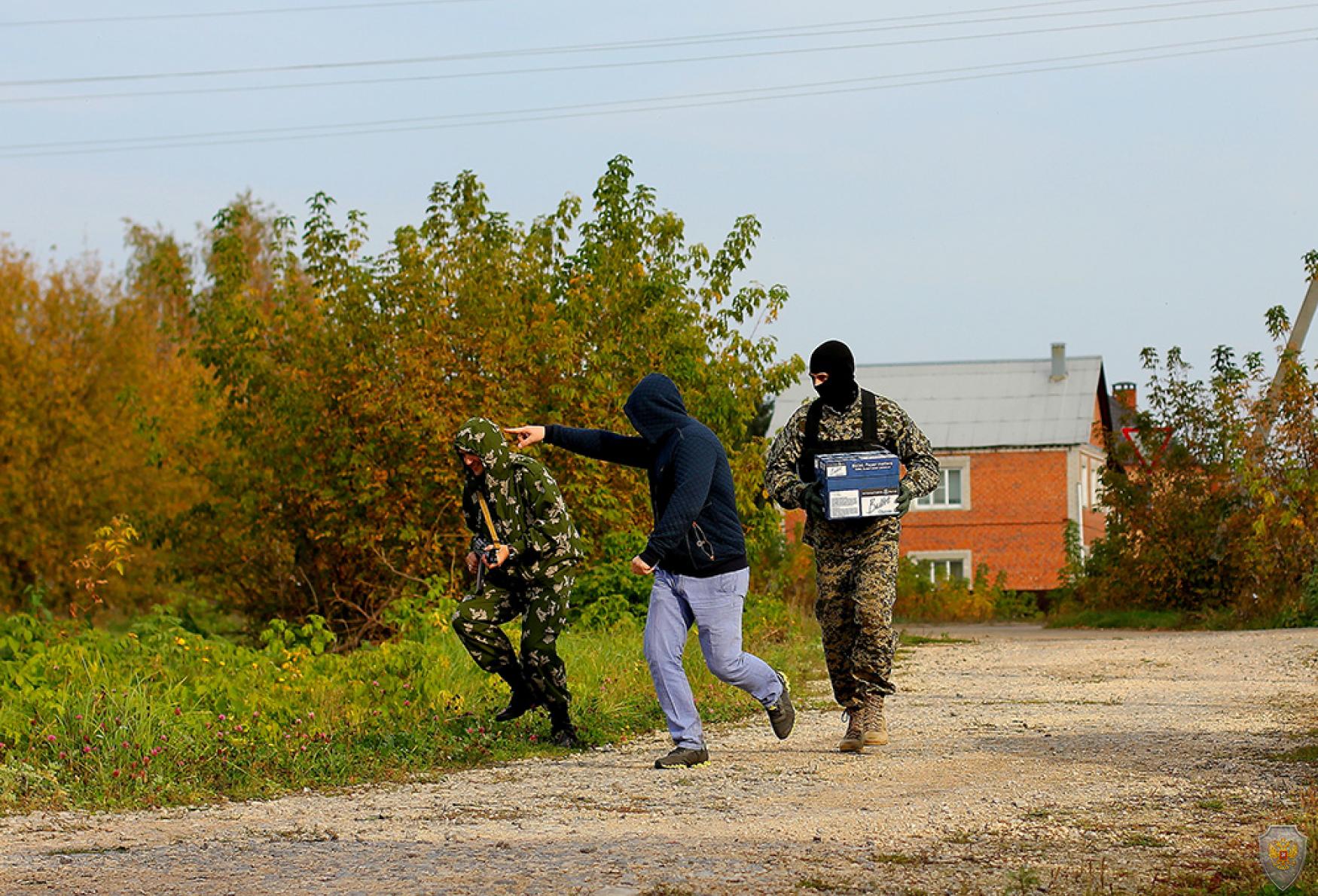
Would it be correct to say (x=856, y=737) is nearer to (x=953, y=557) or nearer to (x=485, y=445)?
(x=485, y=445)

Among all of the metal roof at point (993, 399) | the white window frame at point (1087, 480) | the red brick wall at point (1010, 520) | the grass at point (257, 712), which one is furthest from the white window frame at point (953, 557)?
the grass at point (257, 712)

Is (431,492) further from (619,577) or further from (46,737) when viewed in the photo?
(46,737)

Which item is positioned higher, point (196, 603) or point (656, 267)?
point (656, 267)

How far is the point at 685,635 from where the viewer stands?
9031 mm

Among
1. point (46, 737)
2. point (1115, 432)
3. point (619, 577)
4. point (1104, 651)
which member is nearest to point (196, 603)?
point (619, 577)

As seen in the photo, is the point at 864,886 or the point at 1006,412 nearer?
the point at 864,886

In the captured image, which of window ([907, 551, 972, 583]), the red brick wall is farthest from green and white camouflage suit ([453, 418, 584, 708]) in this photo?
window ([907, 551, 972, 583])

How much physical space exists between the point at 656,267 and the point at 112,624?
58.2 ft

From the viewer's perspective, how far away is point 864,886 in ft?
18.3

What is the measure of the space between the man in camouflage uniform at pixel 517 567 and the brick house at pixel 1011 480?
4023cm

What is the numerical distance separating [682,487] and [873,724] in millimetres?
1778

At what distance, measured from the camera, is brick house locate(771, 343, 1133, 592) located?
50.3 metres

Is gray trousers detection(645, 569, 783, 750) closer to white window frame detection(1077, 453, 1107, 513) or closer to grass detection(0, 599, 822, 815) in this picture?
grass detection(0, 599, 822, 815)

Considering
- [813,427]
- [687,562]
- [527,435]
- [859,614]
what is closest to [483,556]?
[527,435]
